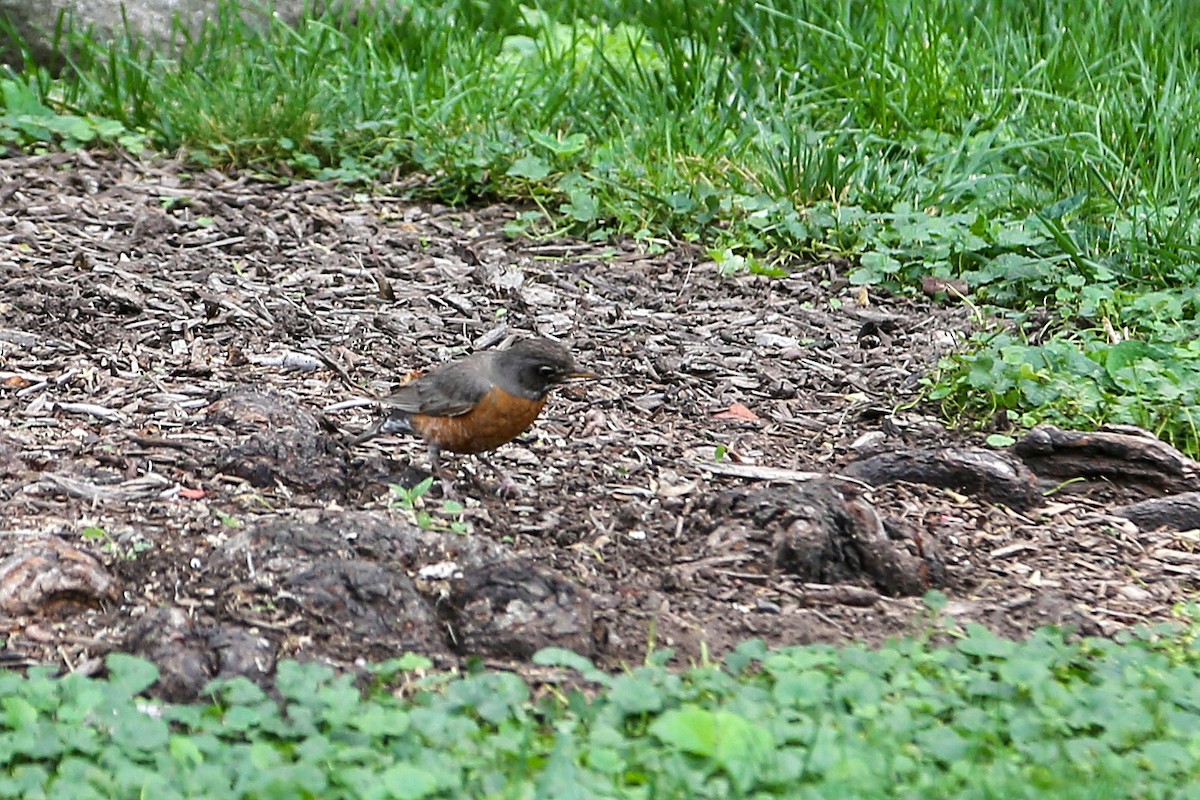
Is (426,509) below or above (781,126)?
below

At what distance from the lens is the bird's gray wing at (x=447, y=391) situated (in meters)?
5.07

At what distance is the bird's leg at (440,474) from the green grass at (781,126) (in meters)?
2.34

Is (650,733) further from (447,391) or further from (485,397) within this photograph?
(447,391)

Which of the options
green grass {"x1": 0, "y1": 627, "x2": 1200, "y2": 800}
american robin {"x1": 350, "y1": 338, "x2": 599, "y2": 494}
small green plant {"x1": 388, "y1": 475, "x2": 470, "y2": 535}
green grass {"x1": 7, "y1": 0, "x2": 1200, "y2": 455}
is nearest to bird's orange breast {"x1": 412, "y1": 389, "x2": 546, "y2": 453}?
american robin {"x1": 350, "y1": 338, "x2": 599, "y2": 494}

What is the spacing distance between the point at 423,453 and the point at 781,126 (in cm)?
315

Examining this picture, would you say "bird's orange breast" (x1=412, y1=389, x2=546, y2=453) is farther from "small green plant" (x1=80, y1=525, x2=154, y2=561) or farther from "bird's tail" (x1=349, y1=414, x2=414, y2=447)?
"small green plant" (x1=80, y1=525, x2=154, y2=561)

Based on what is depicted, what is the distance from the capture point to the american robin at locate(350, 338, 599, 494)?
5070 millimetres

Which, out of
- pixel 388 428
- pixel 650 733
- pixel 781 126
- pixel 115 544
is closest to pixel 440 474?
pixel 388 428

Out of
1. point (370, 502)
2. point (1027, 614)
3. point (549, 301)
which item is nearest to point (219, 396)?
point (370, 502)

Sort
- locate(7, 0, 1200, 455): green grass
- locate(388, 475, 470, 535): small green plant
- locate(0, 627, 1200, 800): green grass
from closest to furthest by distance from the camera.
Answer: locate(0, 627, 1200, 800): green grass
locate(388, 475, 470, 535): small green plant
locate(7, 0, 1200, 455): green grass

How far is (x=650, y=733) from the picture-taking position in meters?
3.53

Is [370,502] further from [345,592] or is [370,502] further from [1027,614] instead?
[1027,614]

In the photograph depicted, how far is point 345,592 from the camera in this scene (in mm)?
4012

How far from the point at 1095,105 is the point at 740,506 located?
419 cm
